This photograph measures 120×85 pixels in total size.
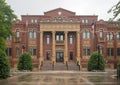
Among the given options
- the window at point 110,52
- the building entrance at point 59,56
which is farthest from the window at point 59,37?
the window at point 110,52

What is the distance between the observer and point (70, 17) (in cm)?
8488

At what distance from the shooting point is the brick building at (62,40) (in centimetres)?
8106

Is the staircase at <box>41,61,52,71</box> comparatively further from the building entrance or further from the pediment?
the pediment

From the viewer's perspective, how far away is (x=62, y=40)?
83062 millimetres

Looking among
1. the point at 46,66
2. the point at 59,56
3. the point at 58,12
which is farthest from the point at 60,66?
the point at 58,12

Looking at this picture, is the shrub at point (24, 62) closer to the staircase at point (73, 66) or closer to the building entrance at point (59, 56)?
the staircase at point (73, 66)

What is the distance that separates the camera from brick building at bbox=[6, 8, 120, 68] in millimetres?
81062

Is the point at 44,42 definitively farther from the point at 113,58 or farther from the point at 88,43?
the point at 113,58

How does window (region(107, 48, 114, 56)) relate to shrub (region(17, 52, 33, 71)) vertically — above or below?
above

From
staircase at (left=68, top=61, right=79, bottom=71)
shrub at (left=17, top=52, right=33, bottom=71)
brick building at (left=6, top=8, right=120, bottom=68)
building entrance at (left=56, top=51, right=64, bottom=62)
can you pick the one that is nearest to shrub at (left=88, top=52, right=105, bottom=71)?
staircase at (left=68, top=61, right=79, bottom=71)

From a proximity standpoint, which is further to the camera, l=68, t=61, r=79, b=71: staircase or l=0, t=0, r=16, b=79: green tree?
l=68, t=61, r=79, b=71: staircase

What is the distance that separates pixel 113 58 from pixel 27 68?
2513 cm

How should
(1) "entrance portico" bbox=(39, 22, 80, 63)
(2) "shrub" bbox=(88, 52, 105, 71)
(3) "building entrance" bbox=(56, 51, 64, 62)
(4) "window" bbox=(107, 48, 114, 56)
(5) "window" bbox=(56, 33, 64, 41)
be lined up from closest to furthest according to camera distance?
(2) "shrub" bbox=(88, 52, 105, 71) → (1) "entrance portico" bbox=(39, 22, 80, 63) → (3) "building entrance" bbox=(56, 51, 64, 62) → (5) "window" bbox=(56, 33, 64, 41) → (4) "window" bbox=(107, 48, 114, 56)

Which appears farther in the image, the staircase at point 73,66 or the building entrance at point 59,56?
the building entrance at point 59,56
